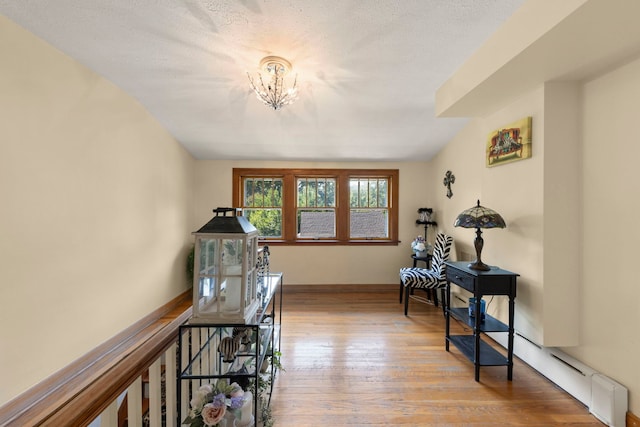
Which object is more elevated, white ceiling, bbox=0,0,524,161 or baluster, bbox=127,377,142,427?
white ceiling, bbox=0,0,524,161

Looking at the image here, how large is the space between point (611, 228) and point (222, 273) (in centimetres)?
243

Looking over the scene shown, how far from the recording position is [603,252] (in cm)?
184

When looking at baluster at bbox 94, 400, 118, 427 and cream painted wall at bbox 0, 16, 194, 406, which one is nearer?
baluster at bbox 94, 400, 118, 427

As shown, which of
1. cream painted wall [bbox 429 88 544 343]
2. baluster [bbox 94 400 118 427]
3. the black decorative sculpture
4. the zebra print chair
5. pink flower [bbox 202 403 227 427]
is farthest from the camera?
the black decorative sculpture

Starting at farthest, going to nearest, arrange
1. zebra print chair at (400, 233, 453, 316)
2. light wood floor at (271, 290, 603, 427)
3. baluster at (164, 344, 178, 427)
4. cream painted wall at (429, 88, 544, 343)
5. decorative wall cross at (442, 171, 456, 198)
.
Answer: decorative wall cross at (442, 171, 456, 198) → zebra print chair at (400, 233, 453, 316) → cream painted wall at (429, 88, 544, 343) → light wood floor at (271, 290, 603, 427) → baluster at (164, 344, 178, 427)

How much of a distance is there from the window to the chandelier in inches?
83.6

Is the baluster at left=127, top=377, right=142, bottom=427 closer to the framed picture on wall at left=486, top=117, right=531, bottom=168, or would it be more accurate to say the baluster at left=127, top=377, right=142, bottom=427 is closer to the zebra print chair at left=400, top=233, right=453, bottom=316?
the framed picture on wall at left=486, top=117, right=531, bottom=168

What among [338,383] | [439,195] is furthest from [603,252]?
[439,195]

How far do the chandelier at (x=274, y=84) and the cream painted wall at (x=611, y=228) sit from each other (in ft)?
7.08

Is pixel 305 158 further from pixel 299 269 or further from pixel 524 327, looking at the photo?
pixel 524 327

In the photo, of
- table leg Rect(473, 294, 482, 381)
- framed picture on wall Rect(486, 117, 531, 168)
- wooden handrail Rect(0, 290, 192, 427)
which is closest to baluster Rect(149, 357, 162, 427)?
wooden handrail Rect(0, 290, 192, 427)

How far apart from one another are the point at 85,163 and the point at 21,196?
60 centimetres

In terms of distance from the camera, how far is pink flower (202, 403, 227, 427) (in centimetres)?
113

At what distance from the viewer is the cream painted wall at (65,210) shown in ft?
5.94
